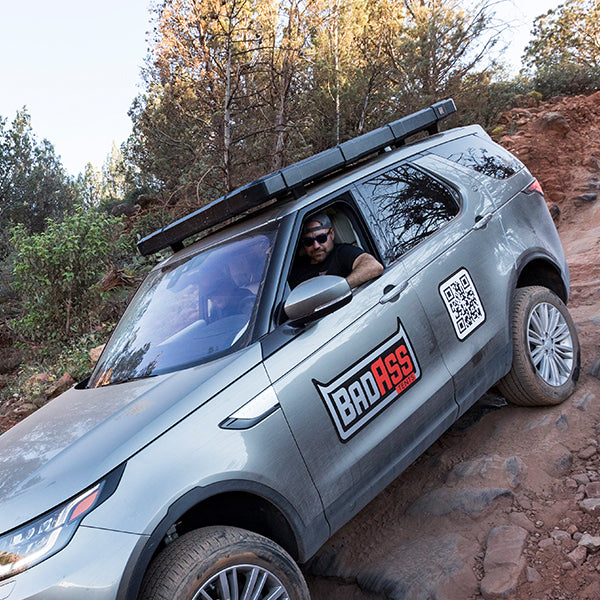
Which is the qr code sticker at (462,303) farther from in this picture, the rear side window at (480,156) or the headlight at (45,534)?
the headlight at (45,534)

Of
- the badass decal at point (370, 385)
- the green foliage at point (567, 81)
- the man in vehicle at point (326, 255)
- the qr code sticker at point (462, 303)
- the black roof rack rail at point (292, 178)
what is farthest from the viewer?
the green foliage at point (567, 81)

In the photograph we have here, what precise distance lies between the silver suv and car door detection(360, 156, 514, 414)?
0.01 m

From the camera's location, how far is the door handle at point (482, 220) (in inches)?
133

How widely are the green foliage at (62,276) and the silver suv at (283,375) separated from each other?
6530 millimetres

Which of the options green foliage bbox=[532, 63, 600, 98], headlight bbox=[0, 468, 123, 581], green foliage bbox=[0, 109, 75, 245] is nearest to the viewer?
headlight bbox=[0, 468, 123, 581]

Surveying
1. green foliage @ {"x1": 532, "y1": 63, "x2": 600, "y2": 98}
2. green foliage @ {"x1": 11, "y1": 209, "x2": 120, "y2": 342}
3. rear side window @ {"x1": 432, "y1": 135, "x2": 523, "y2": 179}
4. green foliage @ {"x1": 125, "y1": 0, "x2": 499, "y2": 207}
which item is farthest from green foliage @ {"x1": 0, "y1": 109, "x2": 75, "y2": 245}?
rear side window @ {"x1": 432, "y1": 135, "x2": 523, "y2": 179}

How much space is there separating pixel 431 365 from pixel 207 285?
4.11 ft

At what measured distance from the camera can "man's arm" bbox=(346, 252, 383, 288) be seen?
2.80m

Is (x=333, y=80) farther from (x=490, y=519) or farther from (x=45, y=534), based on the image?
(x=45, y=534)

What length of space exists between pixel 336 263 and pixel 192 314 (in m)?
0.86

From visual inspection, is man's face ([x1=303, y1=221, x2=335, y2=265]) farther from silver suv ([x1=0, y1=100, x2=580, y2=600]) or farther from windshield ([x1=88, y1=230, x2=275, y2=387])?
windshield ([x1=88, y1=230, x2=275, y2=387])

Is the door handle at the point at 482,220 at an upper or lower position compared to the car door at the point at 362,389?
upper

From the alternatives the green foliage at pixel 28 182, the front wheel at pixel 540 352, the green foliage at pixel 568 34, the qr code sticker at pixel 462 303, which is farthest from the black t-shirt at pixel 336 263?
the green foliage at pixel 568 34

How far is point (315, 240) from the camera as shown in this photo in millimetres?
3045
